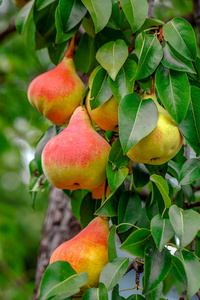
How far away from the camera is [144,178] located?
2.85 ft

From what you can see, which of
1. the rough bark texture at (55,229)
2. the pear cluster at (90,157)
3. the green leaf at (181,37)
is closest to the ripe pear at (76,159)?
the pear cluster at (90,157)

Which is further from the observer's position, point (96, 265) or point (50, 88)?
point (50, 88)

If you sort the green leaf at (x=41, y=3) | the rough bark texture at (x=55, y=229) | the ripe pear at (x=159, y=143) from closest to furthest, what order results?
the ripe pear at (x=159, y=143) < the green leaf at (x=41, y=3) < the rough bark texture at (x=55, y=229)

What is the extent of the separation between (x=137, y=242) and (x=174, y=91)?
0.27 m

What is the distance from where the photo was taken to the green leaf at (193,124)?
2.33 feet

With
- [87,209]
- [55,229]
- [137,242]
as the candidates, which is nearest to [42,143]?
[87,209]

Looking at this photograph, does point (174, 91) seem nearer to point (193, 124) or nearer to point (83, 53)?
point (193, 124)

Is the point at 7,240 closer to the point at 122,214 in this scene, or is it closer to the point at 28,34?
the point at 28,34

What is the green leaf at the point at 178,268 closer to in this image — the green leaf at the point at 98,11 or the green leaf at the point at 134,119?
the green leaf at the point at 134,119

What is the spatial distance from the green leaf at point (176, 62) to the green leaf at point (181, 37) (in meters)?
0.01

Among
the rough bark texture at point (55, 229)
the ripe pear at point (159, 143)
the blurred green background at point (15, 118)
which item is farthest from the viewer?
the blurred green background at point (15, 118)

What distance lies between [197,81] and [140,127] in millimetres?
198

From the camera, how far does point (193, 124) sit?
0.73 meters

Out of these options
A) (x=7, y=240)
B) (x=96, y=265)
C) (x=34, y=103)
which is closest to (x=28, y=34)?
(x=34, y=103)
